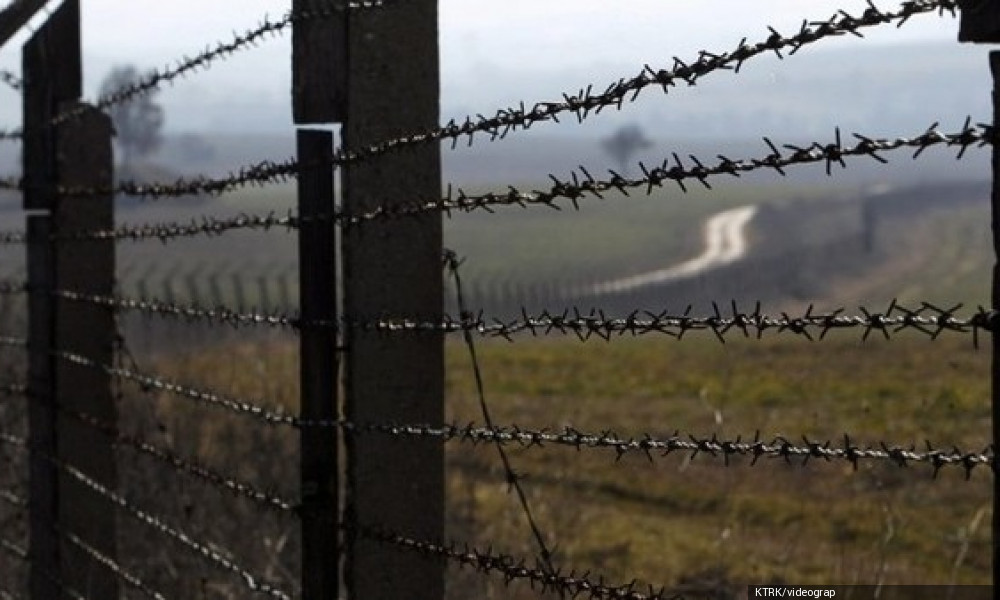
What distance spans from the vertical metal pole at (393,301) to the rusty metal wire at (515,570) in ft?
0.10

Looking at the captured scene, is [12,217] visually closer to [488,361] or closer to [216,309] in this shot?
[488,361]

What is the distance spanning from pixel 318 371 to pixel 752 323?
1157mm

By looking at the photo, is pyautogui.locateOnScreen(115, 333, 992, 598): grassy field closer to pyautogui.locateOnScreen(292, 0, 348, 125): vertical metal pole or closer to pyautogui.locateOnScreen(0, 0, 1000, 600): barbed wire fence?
pyautogui.locateOnScreen(0, 0, 1000, 600): barbed wire fence

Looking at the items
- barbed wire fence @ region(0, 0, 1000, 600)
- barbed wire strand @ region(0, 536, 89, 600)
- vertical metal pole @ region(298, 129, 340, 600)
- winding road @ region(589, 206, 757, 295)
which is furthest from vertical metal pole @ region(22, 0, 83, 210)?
winding road @ region(589, 206, 757, 295)

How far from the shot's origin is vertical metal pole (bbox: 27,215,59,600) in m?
4.88

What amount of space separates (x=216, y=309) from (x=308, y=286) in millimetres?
510

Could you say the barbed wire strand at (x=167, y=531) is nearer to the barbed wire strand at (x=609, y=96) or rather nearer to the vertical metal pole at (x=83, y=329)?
the vertical metal pole at (x=83, y=329)

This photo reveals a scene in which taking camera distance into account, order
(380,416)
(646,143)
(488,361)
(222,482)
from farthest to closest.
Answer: (646,143) → (488,361) → (222,482) → (380,416)

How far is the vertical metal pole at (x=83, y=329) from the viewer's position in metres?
4.83

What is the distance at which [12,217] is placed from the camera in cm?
12850

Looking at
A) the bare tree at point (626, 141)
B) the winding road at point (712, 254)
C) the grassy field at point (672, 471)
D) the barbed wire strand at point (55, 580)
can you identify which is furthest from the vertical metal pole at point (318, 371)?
the bare tree at point (626, 141)

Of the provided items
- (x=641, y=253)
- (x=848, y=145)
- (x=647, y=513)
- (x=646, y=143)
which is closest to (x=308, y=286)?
(x=848, y=145)

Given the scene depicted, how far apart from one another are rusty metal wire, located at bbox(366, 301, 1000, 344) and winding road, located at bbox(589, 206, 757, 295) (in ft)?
263

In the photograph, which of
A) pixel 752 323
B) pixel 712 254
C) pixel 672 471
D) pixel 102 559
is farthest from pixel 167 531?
pixel 712 254
